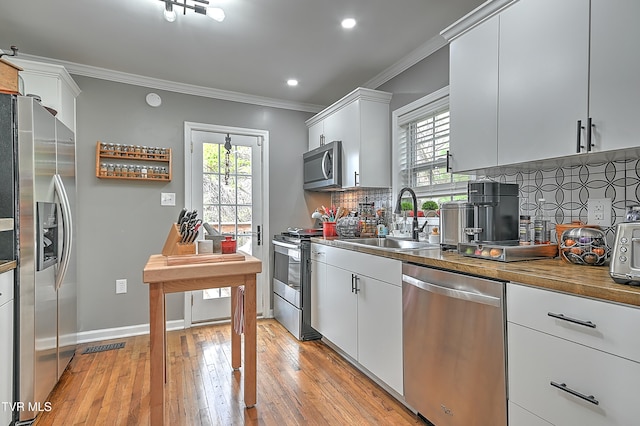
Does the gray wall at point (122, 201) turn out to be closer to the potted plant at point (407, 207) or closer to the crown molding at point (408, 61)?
the crown molding at point (408, 61)

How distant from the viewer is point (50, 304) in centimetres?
218

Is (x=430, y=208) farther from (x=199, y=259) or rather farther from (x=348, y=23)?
(x=199, y=259)

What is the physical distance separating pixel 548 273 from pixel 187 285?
1735 mm

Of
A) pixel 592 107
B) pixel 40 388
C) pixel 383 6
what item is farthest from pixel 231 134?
pixel 592 107

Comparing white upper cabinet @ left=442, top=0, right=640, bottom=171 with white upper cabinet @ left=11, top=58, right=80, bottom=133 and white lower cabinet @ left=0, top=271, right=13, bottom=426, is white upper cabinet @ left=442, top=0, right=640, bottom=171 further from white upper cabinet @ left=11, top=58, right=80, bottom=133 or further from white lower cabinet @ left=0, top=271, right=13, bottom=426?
white upper cabinet @ left=11, top=58, right=80, bottom=133

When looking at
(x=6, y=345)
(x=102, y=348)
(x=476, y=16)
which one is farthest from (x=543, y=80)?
(x=102, y=348)

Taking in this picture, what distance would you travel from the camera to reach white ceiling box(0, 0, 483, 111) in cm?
222

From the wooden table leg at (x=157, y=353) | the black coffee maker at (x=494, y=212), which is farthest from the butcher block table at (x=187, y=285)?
the black coffee maker at (x=494, y=212)

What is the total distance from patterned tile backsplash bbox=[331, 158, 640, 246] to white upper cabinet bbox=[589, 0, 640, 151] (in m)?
0.34

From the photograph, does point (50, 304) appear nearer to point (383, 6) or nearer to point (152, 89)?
point (152, 89)

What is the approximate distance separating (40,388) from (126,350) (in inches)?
39.4

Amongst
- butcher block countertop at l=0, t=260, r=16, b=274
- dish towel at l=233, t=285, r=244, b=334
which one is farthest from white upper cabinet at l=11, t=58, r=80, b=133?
dish towel at l=233, t=285, r=244, b=334

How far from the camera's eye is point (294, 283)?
3330mm

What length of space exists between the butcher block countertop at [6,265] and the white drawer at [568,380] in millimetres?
2308
